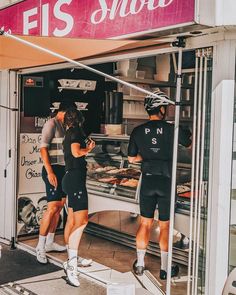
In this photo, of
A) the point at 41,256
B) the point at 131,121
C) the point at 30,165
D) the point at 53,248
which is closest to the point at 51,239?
the point at 53,248

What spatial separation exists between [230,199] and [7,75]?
413 cm

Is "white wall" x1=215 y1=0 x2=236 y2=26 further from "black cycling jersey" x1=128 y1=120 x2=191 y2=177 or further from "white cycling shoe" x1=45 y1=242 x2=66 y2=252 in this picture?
"white cycling shoe" x1=45 y1=242 x2=66 y2=252

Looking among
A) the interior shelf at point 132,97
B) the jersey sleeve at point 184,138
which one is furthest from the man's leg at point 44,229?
the interior shelf at point 132,97

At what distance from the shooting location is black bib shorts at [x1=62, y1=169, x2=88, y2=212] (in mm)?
5824

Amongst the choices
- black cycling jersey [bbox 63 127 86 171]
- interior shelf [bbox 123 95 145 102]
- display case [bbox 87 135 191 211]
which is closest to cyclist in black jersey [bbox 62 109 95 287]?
black cycling jersey [bbox 63 127 86 171]

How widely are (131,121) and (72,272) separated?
360 centimetres

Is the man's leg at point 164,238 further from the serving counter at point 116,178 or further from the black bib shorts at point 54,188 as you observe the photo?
the black bib shorts at point 54,188

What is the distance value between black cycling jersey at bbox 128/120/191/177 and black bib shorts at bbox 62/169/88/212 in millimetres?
767

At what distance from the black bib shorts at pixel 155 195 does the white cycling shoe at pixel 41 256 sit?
160cm

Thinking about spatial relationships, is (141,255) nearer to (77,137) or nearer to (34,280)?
(34,280)

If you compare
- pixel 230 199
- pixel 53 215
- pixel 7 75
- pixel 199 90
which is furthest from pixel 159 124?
pixel 7 75

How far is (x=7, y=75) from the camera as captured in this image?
710 cm

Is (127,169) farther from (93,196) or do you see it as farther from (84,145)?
(84,145)

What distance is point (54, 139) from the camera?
6.72m
